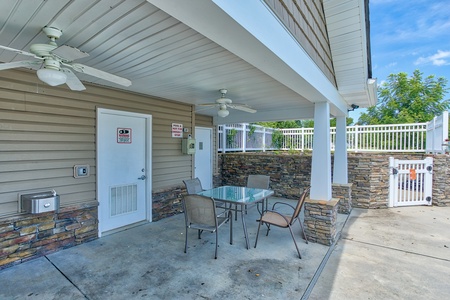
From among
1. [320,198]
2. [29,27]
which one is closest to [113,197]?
[29,27]

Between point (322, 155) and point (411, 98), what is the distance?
15.8 meters

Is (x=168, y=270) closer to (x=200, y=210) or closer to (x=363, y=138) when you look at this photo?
(x=200, y=210)

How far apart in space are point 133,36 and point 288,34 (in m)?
1.45

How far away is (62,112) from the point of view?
131 inches

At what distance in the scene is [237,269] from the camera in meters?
2.81

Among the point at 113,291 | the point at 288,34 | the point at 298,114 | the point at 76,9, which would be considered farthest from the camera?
the point at 298,114

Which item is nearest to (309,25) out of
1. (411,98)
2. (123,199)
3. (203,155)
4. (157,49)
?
(157,49)

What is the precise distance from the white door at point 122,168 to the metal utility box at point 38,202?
74cm

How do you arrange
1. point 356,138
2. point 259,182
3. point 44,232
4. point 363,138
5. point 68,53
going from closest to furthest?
point 68,53, point 44,232, point 259,182, point 363,138, point 356,138

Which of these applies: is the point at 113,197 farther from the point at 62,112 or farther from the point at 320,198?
the point at 320,198

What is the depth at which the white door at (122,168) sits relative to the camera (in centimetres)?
384

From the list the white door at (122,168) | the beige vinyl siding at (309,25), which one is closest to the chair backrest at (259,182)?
the white door at (122,168)

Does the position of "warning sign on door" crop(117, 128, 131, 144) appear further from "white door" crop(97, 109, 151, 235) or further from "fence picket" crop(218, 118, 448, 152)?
"fence picket" crop(218, 118, 448, 152)

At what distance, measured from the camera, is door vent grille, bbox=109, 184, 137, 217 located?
4016 millimetres
